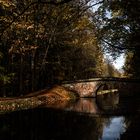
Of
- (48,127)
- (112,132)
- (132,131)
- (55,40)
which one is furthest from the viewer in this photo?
(55,40)

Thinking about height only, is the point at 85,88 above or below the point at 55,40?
below

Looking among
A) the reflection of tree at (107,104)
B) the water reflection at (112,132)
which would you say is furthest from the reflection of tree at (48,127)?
the reflection of tree at (107,104)

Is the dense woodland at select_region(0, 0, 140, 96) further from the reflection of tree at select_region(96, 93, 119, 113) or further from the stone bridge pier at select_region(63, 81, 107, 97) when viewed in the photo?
the reflection of tree at select_region(96, 93, 119, 113)

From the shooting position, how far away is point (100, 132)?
19953mm

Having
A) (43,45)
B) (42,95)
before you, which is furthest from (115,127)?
(43,45)

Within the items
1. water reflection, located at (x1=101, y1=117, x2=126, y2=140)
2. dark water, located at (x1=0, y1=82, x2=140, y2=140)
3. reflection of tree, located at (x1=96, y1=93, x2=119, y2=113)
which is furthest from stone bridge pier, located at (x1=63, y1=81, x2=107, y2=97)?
water reflection, located at (x1=101, y1=117, x2=126, y2=140)

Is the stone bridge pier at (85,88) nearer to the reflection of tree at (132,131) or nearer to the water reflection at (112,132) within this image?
the reflection of tree at (132,131)

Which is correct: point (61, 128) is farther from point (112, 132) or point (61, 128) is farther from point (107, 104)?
point (107, 104)

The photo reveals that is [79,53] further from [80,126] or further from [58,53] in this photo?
[80,126]

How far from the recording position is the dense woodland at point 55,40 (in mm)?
27383

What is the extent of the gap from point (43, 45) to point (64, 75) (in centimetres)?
1479

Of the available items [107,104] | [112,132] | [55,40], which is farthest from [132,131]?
[55,40]

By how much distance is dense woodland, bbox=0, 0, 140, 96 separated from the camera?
89.8 feet

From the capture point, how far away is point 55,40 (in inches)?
1861
